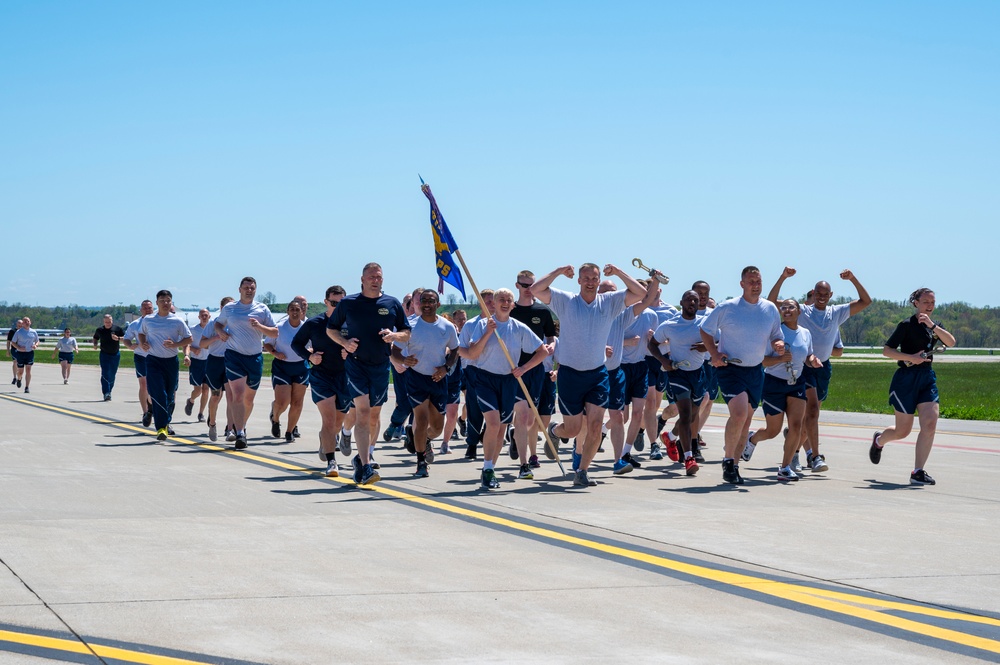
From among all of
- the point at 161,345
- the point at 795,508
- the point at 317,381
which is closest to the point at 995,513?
the point at 795,508

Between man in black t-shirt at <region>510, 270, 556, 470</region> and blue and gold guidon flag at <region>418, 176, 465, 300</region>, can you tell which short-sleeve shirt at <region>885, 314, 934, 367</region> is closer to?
man in black t-shirt at <region>510, 270, 556, 470</region>

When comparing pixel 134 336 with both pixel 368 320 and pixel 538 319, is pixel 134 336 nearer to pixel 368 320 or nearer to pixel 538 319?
pixel 538 319

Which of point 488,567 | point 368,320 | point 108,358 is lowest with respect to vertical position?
point 488,567

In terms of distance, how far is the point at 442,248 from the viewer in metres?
14.3

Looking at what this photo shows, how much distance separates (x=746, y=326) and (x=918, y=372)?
6.17ft

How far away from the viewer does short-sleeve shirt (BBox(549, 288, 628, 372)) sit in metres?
11.7

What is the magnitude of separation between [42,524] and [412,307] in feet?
28.4

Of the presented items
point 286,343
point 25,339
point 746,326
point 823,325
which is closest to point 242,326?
point 286,343

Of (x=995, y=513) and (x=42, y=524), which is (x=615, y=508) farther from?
(x=42, y=524)

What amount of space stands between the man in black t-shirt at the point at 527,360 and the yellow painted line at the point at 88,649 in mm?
7435

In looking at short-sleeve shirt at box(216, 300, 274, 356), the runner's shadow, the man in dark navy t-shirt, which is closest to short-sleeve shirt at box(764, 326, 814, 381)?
the runner's shadow

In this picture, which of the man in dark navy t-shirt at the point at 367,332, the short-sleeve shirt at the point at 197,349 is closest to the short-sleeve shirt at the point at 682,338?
the man in dark navy t-shirt at the point at 367,332

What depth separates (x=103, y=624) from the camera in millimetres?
5770

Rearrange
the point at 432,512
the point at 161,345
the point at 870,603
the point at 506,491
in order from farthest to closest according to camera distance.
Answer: the point at 161,345 < the point at 506,491 < the point at 432,512 < the point at 870,603
